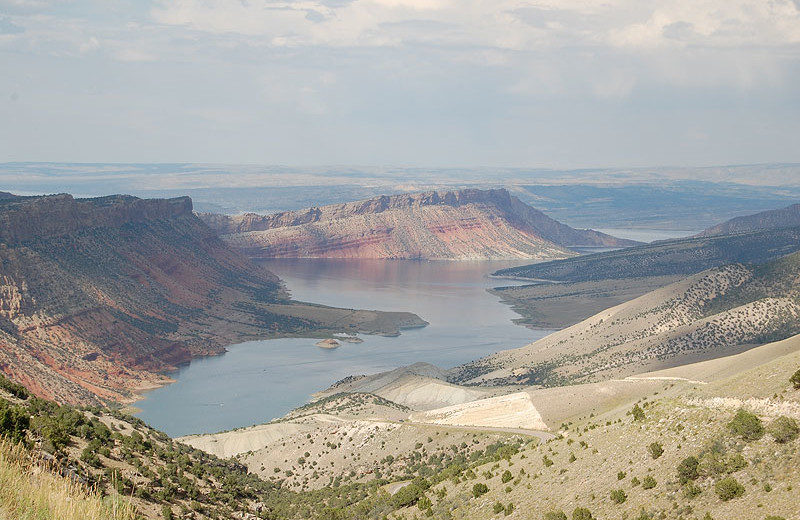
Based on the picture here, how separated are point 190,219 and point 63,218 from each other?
54846 mm

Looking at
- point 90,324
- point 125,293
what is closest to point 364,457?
point 90,324

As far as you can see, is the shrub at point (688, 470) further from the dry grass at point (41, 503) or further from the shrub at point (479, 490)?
the dry grass at point (41, 503)

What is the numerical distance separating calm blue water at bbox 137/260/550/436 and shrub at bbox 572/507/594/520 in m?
49.3

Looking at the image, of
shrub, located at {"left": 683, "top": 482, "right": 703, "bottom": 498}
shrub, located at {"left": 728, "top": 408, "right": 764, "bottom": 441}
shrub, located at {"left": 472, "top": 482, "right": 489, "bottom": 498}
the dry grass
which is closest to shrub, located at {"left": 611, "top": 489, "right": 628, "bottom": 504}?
shrub, located at {"left": 683, "top": 482, "right": 703, "bottom": 498}

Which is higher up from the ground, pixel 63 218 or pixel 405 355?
pixel 63 218

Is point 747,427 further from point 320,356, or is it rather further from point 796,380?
point 320,356

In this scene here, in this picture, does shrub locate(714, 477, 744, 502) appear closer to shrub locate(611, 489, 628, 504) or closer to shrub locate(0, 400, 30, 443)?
shrub locate(611, 489, 628, 504)

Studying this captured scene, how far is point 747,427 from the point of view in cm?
2467

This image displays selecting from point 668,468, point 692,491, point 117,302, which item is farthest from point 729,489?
point 117,302

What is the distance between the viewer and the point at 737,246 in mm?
172000

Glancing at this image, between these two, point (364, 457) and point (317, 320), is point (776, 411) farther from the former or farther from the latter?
point (317, 320)

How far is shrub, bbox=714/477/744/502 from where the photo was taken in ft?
73.4

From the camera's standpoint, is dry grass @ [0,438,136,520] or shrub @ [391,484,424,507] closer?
dry grass @ [0,438,136,520]

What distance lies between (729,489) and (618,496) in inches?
146
